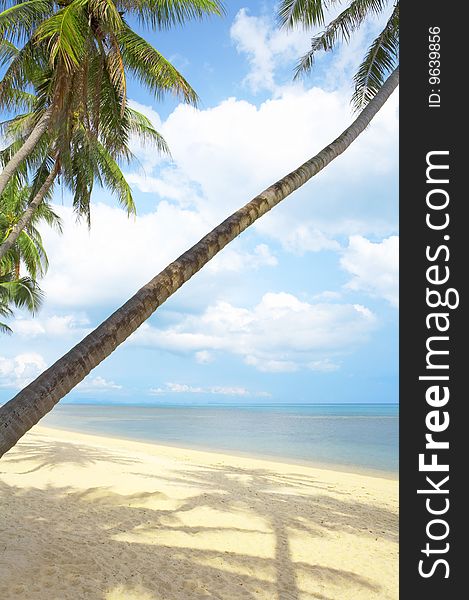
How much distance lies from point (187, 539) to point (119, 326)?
13.0ft

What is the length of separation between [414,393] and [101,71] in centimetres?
803

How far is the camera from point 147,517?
270 inches

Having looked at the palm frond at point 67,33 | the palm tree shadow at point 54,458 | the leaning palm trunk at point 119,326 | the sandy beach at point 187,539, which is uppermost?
the palm frond at point 67,33

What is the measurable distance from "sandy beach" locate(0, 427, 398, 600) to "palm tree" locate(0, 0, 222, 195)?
195 inches

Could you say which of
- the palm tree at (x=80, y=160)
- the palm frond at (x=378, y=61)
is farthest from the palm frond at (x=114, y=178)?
the palm frond at (x=378, y=61)

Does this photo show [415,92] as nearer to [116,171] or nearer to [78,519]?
[78,519]

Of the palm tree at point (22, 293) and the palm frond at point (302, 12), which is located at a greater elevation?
the palm frond at point (302, 12)

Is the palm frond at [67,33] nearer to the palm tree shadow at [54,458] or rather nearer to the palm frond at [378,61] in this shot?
the palm frond at [378,61]

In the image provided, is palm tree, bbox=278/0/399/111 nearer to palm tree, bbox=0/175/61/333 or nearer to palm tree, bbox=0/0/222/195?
palm tree, bbox=0/0/222/195

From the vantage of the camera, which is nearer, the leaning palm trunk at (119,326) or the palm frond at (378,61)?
the leaning palm trunk at (119,326)

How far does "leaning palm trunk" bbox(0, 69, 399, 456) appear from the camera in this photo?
2.70 metres

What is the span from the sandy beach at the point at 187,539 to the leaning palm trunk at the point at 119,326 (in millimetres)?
2429

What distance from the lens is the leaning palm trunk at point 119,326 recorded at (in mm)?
2701

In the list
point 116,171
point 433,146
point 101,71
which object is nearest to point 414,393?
point 433,146
